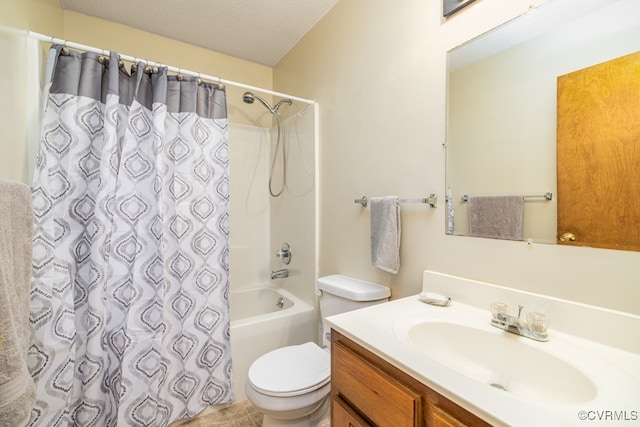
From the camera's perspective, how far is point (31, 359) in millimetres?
1228

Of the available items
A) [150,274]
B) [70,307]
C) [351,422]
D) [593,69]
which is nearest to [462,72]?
[593,69]

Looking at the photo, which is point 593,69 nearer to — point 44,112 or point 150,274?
point 150,274

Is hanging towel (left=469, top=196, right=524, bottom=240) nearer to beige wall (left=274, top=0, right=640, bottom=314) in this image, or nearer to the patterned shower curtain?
beige wall (left=274, top=0, right=640, bottom=314)

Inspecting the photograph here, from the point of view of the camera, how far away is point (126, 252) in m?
1.44

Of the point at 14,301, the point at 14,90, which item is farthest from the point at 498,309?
the point at 14,90

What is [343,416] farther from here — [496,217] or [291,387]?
[496,217]

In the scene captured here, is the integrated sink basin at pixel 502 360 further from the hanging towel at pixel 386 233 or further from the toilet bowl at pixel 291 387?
the toilet bowl at pixel 291 387

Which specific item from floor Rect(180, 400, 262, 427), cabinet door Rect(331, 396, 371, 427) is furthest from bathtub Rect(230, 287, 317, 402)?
cabinet door Rect(331, 396, 371, 427)

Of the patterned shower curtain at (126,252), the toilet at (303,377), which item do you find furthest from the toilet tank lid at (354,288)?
the patterned shower curtain at (126,252)

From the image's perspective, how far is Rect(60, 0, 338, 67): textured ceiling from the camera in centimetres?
179

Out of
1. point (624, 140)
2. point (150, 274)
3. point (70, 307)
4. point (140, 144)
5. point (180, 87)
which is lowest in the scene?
point (70, 307)

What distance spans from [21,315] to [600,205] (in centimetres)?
165

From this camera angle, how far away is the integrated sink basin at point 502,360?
69cm

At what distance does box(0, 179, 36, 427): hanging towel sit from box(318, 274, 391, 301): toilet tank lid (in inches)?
44.3
